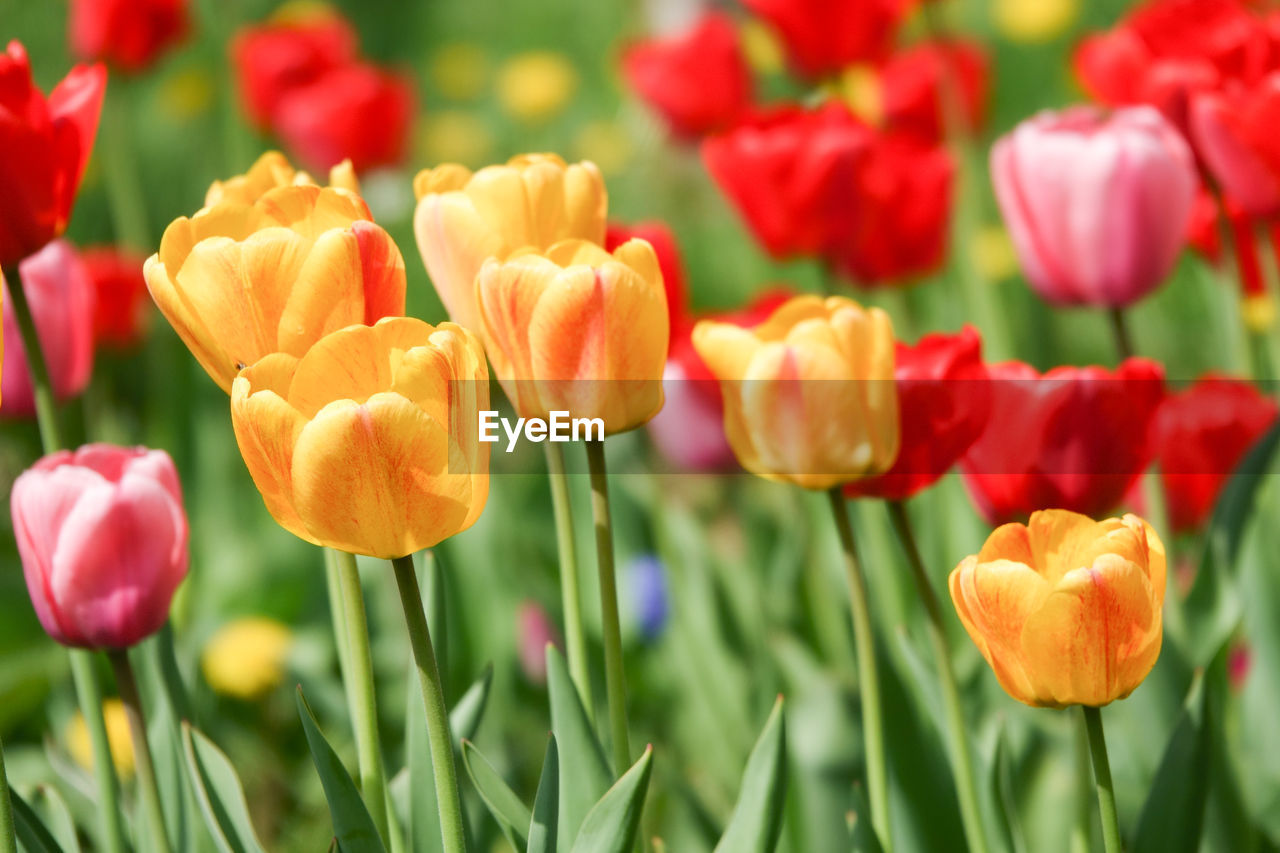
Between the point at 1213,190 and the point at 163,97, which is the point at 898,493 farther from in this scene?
the point at 163,97

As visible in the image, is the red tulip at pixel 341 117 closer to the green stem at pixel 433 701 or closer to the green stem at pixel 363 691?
the green stem at pixel 363 691

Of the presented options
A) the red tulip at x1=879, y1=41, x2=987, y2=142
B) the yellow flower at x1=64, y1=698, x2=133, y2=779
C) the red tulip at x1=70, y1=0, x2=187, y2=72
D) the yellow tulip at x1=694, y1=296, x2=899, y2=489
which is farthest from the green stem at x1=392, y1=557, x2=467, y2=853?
the red tulip at x1=70, y1=0, x2=187, y2=72

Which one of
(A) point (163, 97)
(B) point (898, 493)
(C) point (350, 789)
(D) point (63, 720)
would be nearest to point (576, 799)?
(C) point (350, 789)

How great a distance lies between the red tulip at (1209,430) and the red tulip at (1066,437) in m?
0.23

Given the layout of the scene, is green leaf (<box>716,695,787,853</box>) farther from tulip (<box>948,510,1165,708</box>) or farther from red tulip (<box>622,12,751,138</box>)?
red tulip (<box>622,12,751,138</box>)

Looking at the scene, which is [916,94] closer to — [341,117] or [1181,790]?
[341,117]

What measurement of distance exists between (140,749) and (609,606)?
0.97ft

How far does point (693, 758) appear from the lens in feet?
4.59

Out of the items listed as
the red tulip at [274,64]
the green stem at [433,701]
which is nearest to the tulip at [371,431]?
the green stem at [433,701]

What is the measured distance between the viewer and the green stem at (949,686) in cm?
73

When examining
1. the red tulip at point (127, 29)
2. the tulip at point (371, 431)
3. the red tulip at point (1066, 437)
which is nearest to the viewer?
the tulip at point (371, 431)

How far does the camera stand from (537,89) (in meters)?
3.41

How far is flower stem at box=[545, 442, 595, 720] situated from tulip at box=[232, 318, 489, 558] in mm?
175

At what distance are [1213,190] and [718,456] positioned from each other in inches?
23.0
